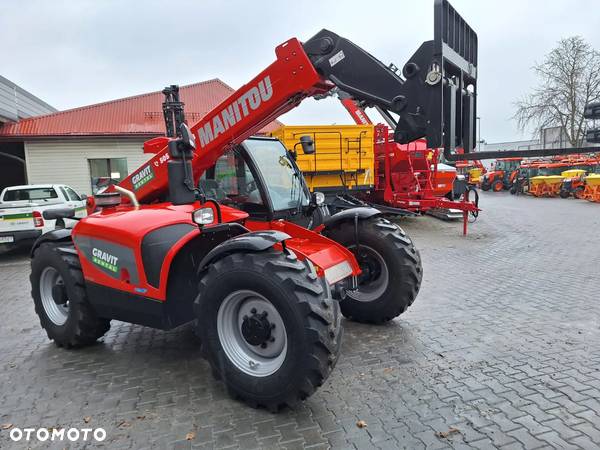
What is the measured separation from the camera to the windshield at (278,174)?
14.2 feet

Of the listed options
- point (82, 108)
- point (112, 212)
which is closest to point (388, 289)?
point (112, 212)

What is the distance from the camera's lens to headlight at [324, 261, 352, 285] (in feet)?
12.4

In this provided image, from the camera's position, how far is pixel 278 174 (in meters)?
4.47

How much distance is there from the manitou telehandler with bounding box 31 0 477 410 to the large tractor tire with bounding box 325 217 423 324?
0.01 meters

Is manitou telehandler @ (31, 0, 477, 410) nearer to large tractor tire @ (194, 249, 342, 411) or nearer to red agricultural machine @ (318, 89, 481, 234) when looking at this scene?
large tractor tire @ (194, 249, 342, 411)

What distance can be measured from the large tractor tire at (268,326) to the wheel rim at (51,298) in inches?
84.2

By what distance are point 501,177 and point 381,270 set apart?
→ 29473mm

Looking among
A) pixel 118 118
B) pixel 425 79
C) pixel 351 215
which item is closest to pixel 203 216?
pixel 351 215

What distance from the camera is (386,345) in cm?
426

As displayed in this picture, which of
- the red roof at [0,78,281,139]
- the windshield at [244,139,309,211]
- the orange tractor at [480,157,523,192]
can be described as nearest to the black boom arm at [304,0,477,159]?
the windshield at [244,139,309,211]

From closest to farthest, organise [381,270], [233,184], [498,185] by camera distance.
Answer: [233,184] → [381,270] → [498,185]

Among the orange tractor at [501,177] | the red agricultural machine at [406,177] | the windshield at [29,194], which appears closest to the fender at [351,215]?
the red agricultural machine at [406,177]

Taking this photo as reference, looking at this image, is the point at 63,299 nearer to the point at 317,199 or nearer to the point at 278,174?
the point at 278,174

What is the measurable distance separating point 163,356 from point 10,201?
839cm
